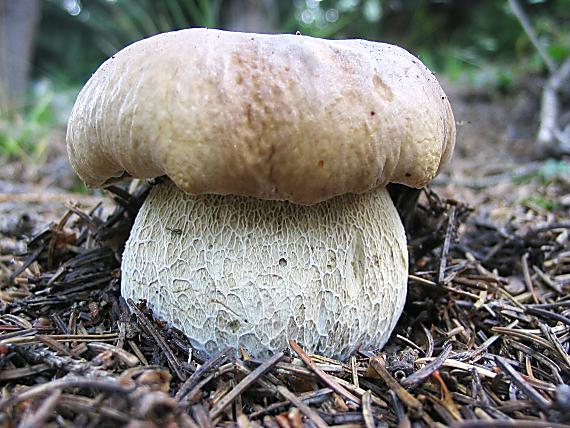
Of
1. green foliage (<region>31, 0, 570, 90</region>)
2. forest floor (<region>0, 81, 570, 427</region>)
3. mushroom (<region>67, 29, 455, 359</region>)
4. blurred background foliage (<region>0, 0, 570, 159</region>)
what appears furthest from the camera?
green foliage (<region>31, 0, 570, 90</region>)

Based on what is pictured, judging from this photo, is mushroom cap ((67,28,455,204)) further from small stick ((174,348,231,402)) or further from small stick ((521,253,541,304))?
small stick ((521,253,541,304))

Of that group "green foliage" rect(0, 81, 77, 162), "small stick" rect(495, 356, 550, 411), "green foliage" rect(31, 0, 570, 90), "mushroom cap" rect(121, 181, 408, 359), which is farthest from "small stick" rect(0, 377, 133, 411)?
"green foliage" rect(31, 0, 570, 90)

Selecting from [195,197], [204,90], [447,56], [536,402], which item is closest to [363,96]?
[204,90]

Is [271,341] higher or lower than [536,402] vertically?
higher

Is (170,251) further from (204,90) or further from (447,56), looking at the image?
(447,56)

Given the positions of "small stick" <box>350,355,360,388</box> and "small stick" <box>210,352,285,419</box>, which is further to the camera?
"small stick" <box>350,355,360,388</box>

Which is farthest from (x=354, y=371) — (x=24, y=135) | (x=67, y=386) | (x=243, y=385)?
(x=24, y=135)

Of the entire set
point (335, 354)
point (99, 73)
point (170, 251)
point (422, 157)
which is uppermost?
point (99, 73)
